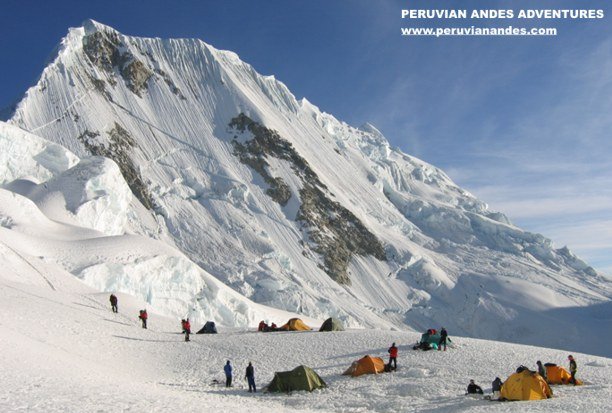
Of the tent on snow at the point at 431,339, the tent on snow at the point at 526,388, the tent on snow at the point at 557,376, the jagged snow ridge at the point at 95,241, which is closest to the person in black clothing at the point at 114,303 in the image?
the jagged snow ridge at the point at 95,241

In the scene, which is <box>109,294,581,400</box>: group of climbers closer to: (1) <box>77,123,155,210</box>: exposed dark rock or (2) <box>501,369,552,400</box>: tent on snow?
(2) <box>501,369,552,400</box>: tent on snow

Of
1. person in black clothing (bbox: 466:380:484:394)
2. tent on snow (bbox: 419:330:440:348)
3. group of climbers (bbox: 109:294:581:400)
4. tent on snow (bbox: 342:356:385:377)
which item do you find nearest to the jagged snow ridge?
group of climbers (bbox: 109:294:581:400)

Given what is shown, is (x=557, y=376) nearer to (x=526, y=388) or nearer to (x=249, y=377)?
(x=526, y=388)

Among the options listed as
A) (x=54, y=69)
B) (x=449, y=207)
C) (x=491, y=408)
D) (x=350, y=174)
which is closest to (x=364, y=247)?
(x=350, y=174)

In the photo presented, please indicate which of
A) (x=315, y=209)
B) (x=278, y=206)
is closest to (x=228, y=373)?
(x=278, y=206)

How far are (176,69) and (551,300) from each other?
103m

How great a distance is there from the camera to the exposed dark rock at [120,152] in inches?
3669

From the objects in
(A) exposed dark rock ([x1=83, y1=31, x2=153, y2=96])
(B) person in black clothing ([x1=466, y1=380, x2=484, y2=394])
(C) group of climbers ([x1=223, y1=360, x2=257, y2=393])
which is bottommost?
(C) group of climbers ([x1=223, y1=360, x2=257, y2=393])

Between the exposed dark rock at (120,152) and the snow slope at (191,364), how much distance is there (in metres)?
59.5

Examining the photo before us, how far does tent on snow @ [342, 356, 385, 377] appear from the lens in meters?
22.1

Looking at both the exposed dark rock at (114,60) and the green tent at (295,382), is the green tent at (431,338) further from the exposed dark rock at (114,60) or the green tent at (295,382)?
the exposed dark rock at (114,60)

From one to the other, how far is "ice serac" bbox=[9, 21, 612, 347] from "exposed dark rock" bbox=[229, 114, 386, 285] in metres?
0.34

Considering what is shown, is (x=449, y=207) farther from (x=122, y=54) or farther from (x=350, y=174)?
(x=122, y=54)

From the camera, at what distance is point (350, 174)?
5472 inches
